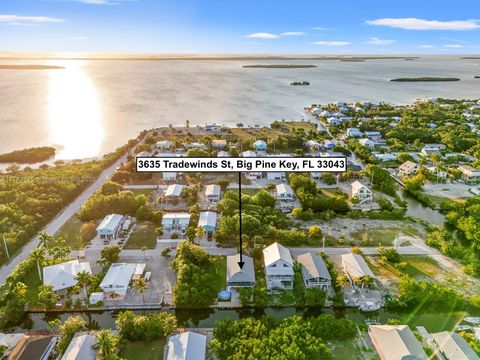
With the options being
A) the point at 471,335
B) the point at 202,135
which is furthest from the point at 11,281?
the point at 202,135

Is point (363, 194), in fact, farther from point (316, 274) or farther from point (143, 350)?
point (143, 350)

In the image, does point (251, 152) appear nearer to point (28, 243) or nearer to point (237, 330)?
point (28, 243)

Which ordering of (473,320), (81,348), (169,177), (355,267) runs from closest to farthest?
(81,348), (473,320), (355,267), (169,177)

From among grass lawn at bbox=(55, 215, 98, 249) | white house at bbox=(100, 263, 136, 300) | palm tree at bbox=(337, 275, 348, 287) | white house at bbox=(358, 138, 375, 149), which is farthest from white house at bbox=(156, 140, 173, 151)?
palm tree at bbox=(337, 275, 348, 287)

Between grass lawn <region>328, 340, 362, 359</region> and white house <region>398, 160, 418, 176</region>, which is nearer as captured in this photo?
grass lawn <region>328, 340, 362, 359</region>

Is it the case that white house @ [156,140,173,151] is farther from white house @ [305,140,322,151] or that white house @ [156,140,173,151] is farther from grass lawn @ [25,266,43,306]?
grass lawn @ [25,266,43,306]

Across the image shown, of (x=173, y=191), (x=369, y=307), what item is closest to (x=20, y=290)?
(x=173, y=191)
